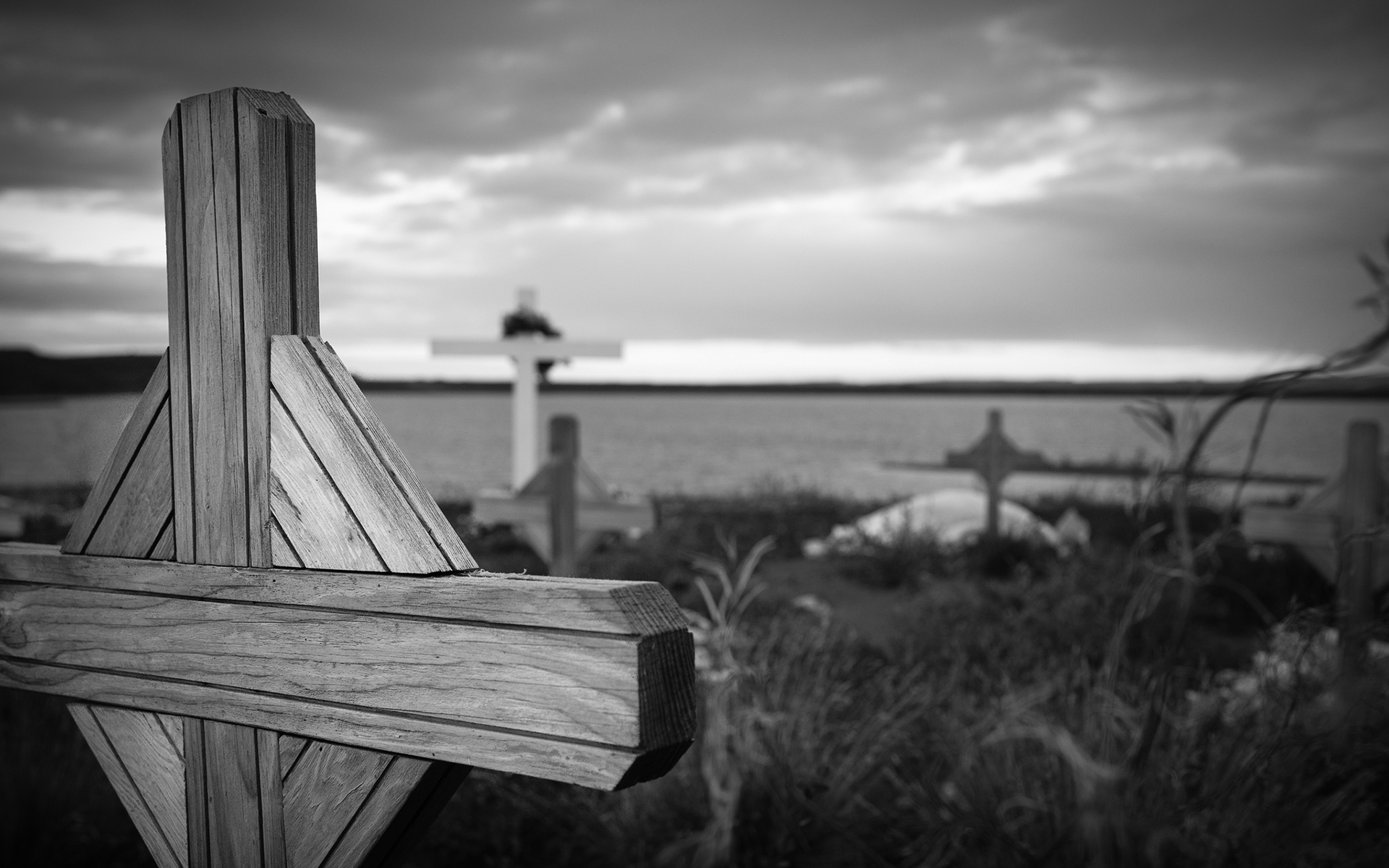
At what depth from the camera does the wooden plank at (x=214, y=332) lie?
1309mm

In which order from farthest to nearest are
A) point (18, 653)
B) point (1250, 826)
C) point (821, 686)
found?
1. point (821, 686)
2. point (1250, 826)
3. point (18, 653)

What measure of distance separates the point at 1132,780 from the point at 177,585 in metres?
1.18

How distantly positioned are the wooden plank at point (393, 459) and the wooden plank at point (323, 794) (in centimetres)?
26

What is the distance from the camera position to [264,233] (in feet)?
4.24

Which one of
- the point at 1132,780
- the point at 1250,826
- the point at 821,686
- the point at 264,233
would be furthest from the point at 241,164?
the point at 821,686

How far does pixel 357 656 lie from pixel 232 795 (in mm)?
339

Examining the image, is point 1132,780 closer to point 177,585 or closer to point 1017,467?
point 177,585

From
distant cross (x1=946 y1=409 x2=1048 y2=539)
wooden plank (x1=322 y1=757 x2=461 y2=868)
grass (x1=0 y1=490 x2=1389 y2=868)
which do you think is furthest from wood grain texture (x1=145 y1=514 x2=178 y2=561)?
distant cross (x1=946 y1=409 x2=1048 y2=539)

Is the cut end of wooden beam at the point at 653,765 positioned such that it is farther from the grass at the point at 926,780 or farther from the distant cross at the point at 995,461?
the distant cross at the point at 995,461

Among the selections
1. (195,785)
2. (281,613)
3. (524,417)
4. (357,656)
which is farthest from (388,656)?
(524,417)

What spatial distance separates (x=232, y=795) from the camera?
1.34 meters

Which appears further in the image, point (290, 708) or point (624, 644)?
point (290, 708)

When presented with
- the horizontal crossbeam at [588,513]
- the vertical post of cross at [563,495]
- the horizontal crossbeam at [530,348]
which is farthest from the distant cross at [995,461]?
the vertical post of cross at [563,495]

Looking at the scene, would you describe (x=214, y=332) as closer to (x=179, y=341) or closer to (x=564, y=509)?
(x=179, y=341)
